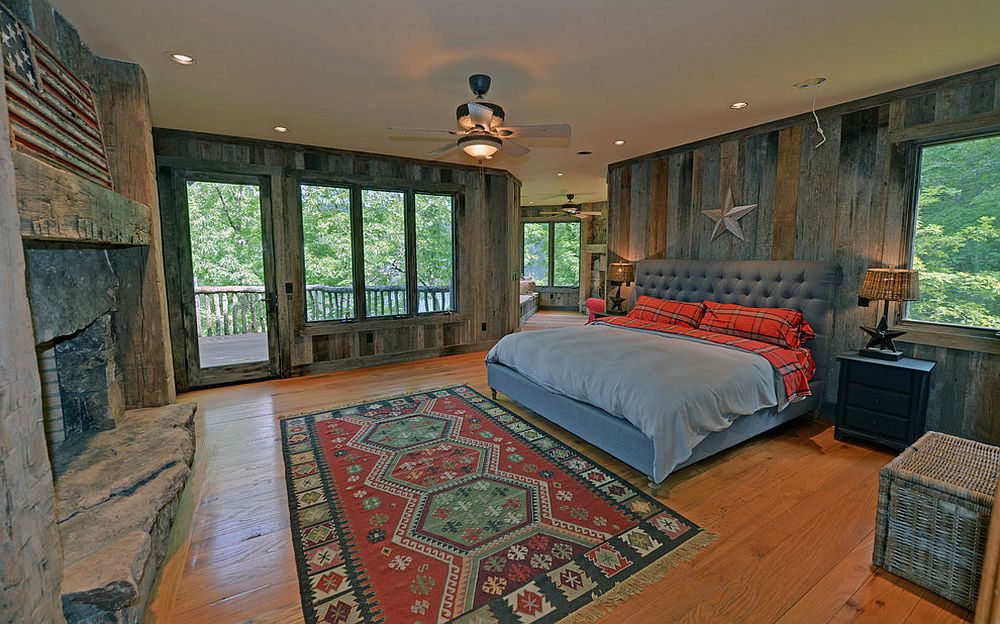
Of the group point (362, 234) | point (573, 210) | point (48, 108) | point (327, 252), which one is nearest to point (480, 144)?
point (48, 108)

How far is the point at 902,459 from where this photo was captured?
6.64ft

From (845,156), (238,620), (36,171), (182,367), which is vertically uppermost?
(845,156)

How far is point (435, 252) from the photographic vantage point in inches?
239

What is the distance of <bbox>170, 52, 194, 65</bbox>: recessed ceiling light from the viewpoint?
273 cm

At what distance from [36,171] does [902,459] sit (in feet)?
11.8

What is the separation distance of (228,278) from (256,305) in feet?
1.42

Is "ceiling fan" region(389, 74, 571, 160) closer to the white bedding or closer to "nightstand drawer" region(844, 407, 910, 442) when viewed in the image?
the white bedding

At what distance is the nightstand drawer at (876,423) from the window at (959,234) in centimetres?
90

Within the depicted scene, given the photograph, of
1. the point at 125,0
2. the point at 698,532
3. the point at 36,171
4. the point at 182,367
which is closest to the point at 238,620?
the point at 36,171

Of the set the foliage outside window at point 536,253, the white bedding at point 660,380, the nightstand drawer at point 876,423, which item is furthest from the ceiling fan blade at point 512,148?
the foliage outside window at point 536,253

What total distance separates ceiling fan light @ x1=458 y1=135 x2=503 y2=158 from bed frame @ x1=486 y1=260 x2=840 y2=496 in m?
1.77

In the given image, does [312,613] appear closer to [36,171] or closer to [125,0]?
[36,171]

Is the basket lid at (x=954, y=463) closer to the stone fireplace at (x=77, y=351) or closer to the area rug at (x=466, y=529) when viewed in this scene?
the area rug at (x=466, y=529)

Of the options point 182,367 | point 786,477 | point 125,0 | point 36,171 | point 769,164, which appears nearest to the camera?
point 36,171
